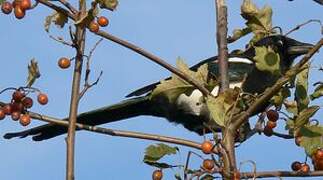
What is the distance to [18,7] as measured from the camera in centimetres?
212

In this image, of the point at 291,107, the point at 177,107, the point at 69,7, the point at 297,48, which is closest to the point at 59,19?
the point at 69,7

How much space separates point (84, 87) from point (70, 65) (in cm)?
27

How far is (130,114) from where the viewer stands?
5652 mm

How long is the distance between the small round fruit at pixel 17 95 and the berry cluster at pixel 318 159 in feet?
2.68

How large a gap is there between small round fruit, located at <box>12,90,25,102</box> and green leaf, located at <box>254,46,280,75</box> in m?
0.66

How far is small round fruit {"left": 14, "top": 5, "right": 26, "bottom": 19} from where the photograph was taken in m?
2.11

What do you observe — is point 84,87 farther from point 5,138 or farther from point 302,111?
point 5,138

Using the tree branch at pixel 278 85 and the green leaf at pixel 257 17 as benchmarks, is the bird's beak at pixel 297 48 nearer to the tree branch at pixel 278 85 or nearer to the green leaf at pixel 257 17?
the green leaf at pixel 257 17

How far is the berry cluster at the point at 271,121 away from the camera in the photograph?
2338mm

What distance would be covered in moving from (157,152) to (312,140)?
418 millimetres

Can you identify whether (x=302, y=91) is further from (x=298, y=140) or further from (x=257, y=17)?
(x=257, y=17)

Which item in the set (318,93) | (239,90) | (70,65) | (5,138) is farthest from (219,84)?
(5,138)

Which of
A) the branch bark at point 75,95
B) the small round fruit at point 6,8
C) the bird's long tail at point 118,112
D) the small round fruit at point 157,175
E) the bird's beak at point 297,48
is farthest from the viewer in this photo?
the bird's beak at point 297,48

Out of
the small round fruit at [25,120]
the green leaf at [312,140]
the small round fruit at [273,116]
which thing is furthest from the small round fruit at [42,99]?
the green leaf at [312,140]
